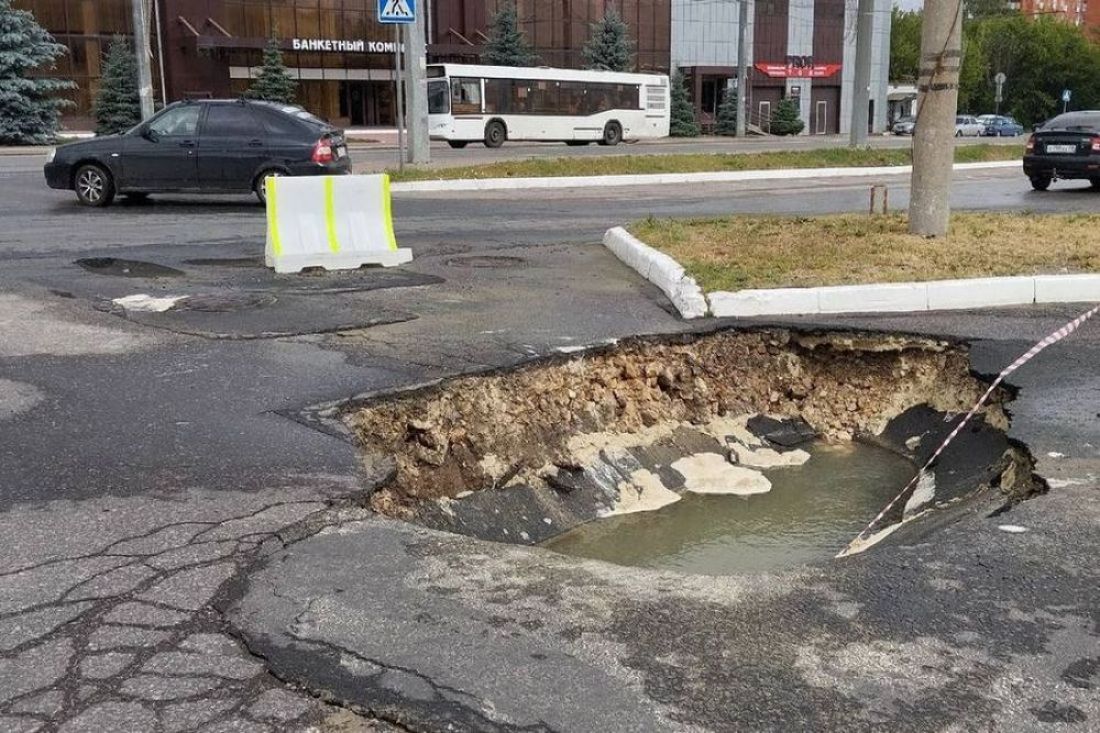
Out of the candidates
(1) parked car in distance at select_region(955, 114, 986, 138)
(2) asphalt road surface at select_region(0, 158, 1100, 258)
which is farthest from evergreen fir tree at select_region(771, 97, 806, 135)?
(2) asphalt road surface at select_region(0, 158, 1100, 258)

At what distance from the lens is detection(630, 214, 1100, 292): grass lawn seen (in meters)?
9.66

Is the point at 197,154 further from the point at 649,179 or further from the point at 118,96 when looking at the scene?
the point at 118,96

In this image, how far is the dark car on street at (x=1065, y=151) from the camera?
2098cm

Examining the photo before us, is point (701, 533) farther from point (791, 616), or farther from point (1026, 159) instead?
point (1026, 159)

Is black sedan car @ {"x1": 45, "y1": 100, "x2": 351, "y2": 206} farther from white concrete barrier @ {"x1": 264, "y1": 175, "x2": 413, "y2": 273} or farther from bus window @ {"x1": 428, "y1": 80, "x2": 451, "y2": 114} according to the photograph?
bus window @ {"x1": 428, "y1": 80, "x2": 451, "y2": 114}

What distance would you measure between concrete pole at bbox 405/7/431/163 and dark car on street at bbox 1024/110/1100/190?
520 inches

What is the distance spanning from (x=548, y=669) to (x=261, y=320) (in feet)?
19.0

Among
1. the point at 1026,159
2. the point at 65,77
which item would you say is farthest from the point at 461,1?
the point at 1026,159

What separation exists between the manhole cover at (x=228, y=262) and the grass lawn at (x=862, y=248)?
441 cm

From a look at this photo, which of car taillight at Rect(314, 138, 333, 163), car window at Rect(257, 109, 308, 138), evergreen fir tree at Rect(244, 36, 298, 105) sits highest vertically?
evergreen fir tree at Rect(244, 36, 298, 105)

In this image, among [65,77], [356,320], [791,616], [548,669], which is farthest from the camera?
[65,77]

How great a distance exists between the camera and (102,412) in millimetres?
6008

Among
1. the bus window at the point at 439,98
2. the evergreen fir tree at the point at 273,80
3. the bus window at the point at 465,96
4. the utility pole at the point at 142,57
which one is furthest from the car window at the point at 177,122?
the evergreen fir tree at the point at 273,80

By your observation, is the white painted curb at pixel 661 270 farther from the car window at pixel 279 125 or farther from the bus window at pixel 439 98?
the bus window at pixel 439 98
